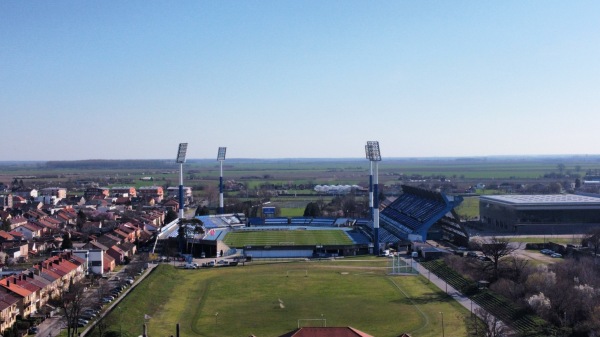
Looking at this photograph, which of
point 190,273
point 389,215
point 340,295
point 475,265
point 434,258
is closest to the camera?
point 340,295

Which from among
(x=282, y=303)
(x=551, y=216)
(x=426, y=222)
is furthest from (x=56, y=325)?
(x=551, y=216)

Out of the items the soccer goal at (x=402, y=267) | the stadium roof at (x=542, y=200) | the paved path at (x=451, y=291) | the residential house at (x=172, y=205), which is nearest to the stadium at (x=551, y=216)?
the stadium roof at (x=542, y=200)

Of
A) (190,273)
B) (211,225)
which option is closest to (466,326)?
(190,273)

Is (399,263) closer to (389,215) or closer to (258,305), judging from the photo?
(258,305)

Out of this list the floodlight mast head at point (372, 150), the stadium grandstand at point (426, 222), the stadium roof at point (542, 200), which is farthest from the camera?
the stadium roof at point (542, 200)

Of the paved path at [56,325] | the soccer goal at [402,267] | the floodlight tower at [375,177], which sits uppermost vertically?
the floodlight tower at [375,177]

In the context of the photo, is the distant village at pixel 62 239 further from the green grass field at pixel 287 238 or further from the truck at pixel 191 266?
the green grass field at pixel 287 238

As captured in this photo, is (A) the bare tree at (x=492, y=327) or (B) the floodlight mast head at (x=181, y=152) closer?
(A) the bare tree at (x=492, y=327)

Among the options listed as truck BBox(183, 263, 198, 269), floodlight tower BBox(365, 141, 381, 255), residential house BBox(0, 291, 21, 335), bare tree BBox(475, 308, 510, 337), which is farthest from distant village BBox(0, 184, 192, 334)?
bare tree BBox(475, 308, 510, 337)
